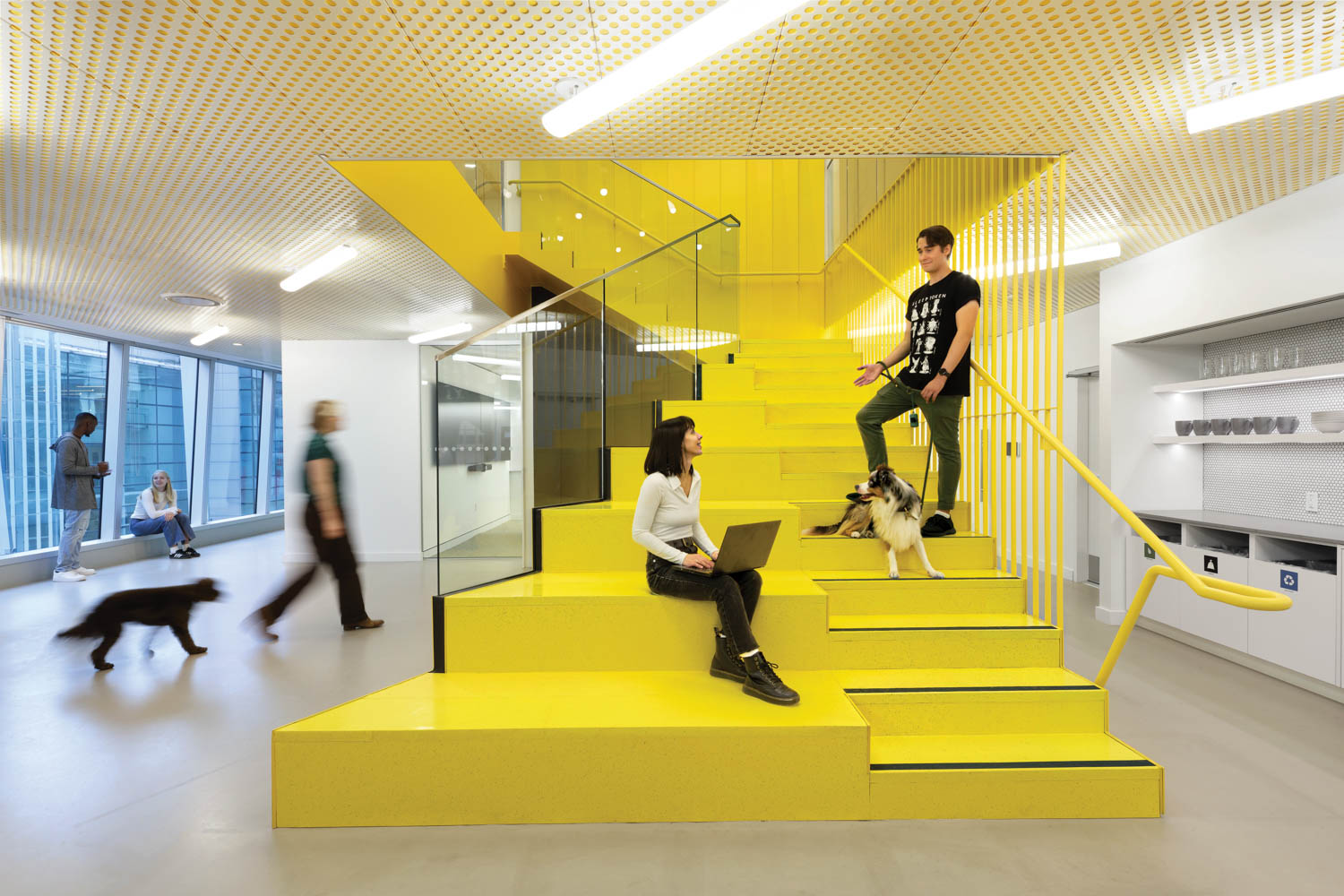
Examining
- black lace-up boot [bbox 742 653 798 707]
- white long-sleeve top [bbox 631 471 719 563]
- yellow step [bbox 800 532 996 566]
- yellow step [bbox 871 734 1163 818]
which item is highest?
white long-sleeve top [bbox 631 471 719 563]

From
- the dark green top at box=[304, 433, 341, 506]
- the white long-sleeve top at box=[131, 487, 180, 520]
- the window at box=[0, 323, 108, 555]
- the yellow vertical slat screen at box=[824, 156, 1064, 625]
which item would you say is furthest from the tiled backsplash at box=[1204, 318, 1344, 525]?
the white long-sleeve top at box=[131, 487, 180, 520]

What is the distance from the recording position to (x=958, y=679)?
2.94m

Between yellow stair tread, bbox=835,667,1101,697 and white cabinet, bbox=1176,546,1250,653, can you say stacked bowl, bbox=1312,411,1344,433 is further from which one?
yellow stair tread, bbox=835,667,1101,697

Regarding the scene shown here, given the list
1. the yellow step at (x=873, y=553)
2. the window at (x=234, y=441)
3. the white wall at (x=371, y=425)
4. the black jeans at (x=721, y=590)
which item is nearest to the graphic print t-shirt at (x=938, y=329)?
the yellow step at (x=873, y=553)

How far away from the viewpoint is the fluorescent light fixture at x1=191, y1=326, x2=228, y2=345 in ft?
25.7

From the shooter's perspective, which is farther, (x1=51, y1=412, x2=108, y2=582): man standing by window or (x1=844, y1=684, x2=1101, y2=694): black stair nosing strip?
(x1=51, y1=412, x2=108, y2=582): man standing by window

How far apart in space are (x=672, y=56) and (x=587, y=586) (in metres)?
2.27

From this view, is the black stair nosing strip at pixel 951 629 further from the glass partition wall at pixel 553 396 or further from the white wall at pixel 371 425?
the white wall at pixel 371 425

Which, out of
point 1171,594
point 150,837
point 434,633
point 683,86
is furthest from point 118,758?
point 1171,594

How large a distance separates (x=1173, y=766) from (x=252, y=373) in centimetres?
1368

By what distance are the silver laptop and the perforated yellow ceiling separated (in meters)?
1.79

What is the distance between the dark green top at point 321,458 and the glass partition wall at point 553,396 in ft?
5.41

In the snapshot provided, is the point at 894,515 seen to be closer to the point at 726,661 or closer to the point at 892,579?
the point at 892,579

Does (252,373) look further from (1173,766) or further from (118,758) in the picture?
(1173,766)
